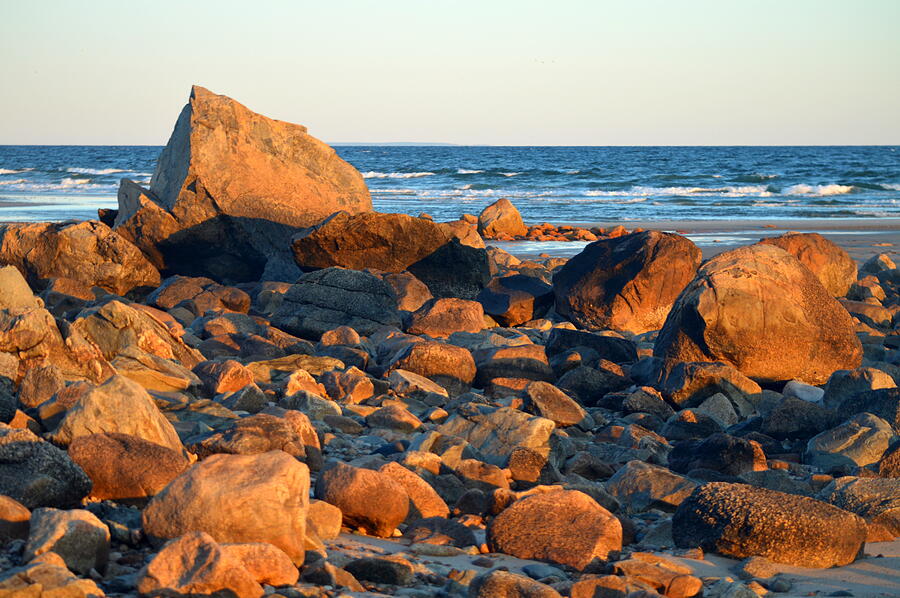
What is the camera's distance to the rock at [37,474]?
3.43 m

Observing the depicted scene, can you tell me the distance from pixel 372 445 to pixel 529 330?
489 cm

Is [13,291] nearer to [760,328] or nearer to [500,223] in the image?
[760,328]

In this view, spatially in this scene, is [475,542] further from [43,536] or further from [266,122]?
[266,122]

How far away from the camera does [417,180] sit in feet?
164

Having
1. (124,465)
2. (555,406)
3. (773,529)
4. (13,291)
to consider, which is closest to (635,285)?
(555,406)

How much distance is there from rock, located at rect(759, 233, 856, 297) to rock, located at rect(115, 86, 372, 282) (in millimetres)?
5770

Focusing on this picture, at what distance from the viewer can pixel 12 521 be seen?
313 centimetres

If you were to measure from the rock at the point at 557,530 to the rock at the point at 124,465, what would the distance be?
132 centimetres

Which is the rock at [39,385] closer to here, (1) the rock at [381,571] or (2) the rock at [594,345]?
(1) the rock at [381,571]

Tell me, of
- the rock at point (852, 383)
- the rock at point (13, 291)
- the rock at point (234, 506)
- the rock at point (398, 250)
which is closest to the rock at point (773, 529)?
the rock at point (234, 506)

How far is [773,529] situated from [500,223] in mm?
17882

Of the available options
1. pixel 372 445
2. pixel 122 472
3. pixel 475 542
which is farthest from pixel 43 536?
pixel 372 445

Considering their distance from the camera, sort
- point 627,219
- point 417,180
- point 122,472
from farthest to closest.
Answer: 1. point 417,180
2. point 627,219
3. point 122,472

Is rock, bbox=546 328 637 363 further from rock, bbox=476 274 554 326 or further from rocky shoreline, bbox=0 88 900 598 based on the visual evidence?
rock, bbox=476 274 554 326
